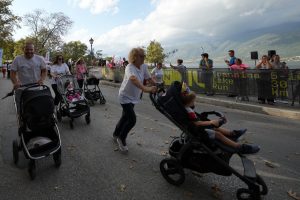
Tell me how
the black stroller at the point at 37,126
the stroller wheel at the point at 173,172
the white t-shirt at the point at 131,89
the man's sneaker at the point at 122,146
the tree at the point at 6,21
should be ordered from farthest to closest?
the tree at the point at 6,21 → the man's sneaker at the point at 122,146 → the white t-shirt at the point at 131,89 → the black stroller at the point at 37,126 → the stroller wheel at the point at 173,172


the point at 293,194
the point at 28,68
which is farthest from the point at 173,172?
the point at 28,68

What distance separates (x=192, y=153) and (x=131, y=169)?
125cm

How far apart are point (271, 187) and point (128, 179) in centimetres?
205

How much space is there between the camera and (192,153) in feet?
14.7

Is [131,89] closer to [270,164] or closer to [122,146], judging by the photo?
[122,146]

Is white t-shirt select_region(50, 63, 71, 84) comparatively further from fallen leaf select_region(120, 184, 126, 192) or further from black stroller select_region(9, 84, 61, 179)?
fallen leaf select_region(120, 184, 126, 192)

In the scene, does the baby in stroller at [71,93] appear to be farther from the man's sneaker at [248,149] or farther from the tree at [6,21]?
the tree at [6,21]

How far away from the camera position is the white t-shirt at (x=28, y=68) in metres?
6.35

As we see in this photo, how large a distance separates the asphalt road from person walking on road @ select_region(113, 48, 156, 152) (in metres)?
0.45

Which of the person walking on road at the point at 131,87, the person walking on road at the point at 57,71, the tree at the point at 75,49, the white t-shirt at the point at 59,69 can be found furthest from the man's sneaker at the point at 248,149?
the tree at the point at 75,49

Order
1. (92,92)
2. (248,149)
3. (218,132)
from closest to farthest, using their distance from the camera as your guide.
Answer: (248,149) → (218,132) → (92,92)

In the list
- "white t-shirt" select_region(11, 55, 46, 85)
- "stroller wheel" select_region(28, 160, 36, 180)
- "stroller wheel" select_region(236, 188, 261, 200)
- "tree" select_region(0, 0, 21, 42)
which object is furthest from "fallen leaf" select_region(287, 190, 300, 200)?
"tree" select_region(0, 0, 21, 42)

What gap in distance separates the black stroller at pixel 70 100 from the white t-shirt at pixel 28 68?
214 centimetres

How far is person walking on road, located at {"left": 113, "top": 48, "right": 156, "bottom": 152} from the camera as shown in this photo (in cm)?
575
